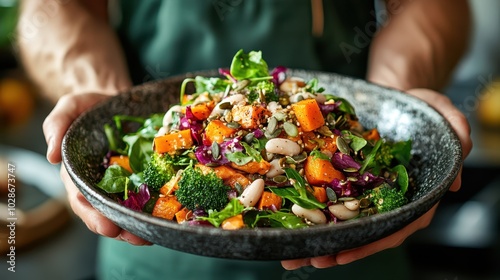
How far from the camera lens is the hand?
53.1 inches

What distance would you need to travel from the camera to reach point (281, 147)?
1.40 m

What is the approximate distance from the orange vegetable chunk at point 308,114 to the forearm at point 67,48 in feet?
2.81

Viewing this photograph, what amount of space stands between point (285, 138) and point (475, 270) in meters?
2.27

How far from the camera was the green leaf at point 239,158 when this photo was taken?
138cm

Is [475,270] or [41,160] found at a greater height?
[41,160]

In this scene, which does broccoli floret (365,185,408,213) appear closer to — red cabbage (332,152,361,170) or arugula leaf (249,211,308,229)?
red cabbage (332,152,361,170)

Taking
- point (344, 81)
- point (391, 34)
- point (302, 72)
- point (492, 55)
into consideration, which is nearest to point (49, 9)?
point (302, 72)

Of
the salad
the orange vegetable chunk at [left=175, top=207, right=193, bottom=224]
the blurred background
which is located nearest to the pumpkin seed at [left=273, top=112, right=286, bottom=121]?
the salad

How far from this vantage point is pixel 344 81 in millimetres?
1831

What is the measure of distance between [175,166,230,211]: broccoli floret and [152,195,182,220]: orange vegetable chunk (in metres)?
0.03

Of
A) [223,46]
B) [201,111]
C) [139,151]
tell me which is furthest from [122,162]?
[223,46]

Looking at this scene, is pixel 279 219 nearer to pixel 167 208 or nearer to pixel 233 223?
pixel 233 223

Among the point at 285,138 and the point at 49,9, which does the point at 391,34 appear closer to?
the point at 285,138

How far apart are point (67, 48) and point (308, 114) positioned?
115cm
